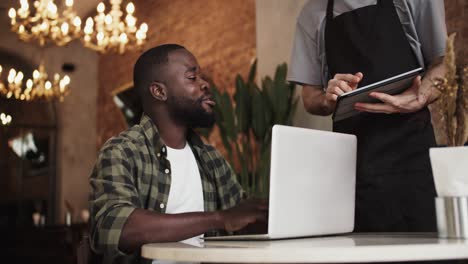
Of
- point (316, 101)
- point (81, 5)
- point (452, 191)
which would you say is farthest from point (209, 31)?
point (452, 191)

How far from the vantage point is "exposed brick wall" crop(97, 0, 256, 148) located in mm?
5547

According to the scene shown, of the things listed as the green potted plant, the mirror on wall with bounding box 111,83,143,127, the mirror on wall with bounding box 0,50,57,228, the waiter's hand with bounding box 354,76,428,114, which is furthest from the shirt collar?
the mirror on wall with bounding box 0,50,57,228

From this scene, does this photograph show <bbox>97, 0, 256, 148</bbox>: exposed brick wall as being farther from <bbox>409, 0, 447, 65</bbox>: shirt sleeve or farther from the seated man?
<bbox>409, 0, 447, 65</bbox>: shirt sleeve

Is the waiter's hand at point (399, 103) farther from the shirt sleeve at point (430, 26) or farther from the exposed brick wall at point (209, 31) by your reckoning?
the exposed brick wall at point (209, 31)

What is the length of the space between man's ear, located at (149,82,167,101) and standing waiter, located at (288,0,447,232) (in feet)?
1.50

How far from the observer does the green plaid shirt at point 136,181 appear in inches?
62.1

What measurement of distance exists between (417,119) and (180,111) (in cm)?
82

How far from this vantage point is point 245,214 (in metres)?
1.45

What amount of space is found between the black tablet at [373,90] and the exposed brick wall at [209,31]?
379 centimetres

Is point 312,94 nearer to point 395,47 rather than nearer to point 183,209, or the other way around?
point 395,47

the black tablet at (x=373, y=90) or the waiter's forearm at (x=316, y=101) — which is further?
the waiter's forearm at (x=316, y=101)

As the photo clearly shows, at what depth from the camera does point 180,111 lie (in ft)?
6.86

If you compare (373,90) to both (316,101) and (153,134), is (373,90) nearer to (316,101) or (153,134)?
(316,101)

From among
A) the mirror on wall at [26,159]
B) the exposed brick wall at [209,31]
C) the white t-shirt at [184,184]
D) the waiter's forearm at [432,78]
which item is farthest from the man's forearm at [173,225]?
the mirror on wall at [26,159]
